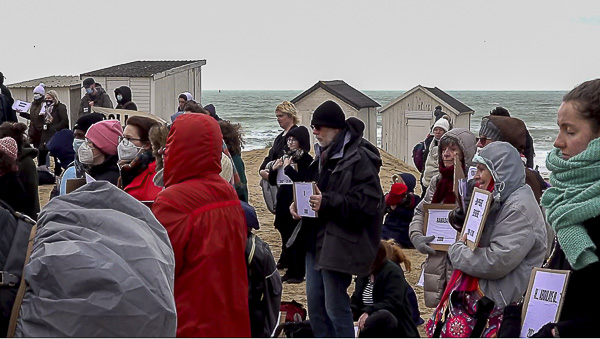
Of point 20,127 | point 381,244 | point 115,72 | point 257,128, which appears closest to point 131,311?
point 381,244

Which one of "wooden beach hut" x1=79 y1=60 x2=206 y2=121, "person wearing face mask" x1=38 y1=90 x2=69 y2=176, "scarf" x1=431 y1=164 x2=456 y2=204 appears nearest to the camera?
"scarf" x1=431 y1=164 x2=456 y2=204

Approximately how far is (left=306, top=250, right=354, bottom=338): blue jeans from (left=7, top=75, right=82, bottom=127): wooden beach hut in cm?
1585

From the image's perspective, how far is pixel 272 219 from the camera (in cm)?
1417

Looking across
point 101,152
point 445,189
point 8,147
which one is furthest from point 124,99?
point 101,152

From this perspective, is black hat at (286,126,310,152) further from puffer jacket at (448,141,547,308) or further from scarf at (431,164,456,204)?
puffer jacket at (448,141,547,308)

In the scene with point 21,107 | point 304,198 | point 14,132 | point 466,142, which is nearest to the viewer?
point 304,198

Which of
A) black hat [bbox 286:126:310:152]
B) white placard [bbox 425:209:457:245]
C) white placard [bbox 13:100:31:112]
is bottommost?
white placard [bbox 425:209:457:245]

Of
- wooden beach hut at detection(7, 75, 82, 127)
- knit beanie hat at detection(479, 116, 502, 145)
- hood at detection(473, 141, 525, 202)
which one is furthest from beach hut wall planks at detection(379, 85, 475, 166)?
hood at detection(473, 141, 525, 202)

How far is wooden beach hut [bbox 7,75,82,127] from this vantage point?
69.1 ft

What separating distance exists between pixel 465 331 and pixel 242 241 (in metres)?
1.26

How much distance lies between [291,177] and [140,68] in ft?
44.8

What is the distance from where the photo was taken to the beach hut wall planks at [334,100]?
20438mm

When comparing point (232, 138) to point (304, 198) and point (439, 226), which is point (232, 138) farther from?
point (304, 198)

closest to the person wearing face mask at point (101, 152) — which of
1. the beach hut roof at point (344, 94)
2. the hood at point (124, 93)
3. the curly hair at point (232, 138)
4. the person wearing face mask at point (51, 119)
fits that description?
the curly hair at point (232, 138)
